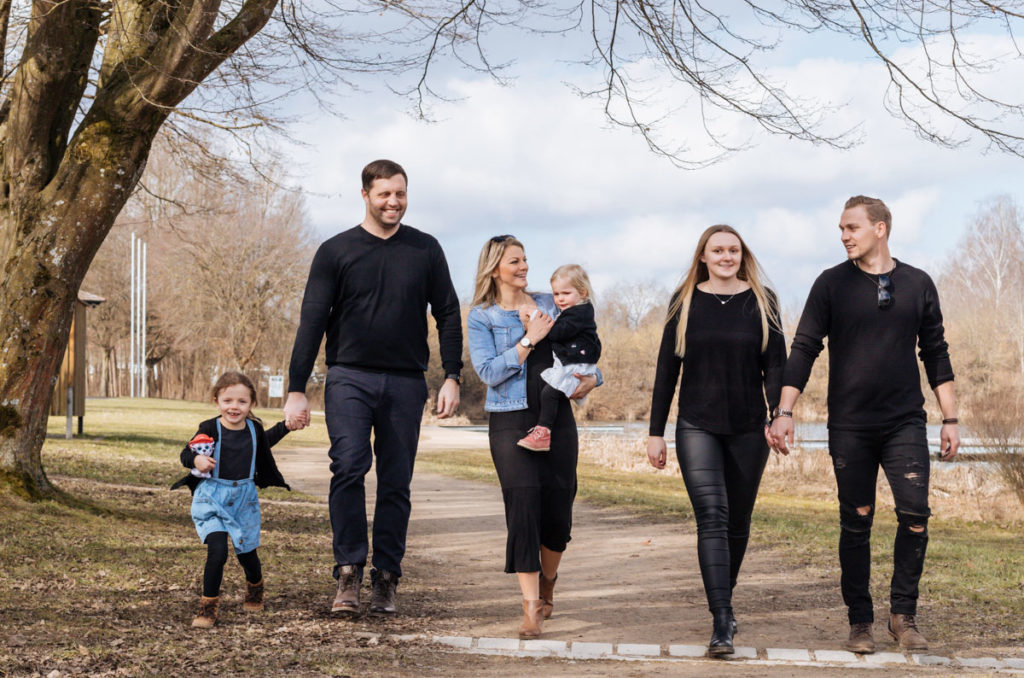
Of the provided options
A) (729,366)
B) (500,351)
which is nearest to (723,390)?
(729,366)

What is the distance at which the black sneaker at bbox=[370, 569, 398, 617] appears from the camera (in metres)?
5.60

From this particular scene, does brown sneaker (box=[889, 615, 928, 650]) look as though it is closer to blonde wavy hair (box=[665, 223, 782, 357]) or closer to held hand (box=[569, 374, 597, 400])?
blonde wavy hair (box=[665, 223, 782, 357])

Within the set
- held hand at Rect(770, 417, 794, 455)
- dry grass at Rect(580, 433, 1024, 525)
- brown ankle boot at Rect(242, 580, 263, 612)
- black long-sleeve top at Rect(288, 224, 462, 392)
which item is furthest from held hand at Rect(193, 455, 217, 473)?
dry grass at Rect(580, 433, 1024, 525)

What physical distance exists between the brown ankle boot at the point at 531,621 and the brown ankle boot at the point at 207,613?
1.53 meters

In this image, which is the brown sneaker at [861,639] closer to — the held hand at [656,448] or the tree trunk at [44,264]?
the held hand at [656,448]

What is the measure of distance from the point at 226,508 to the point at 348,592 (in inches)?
29.9

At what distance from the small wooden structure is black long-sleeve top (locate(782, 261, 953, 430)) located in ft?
Answer: 50.3

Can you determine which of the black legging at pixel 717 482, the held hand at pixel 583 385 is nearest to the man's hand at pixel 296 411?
the held hand at pixel 583 385

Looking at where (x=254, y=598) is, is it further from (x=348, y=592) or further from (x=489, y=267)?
(x=489, y=267)

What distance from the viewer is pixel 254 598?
561 cm

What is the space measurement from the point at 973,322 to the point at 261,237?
A: 35266 millimetres

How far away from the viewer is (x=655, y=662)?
488 cm

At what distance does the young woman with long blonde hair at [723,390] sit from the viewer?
17.0 feet

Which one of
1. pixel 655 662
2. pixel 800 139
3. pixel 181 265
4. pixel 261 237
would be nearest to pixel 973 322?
pixel 261 237
